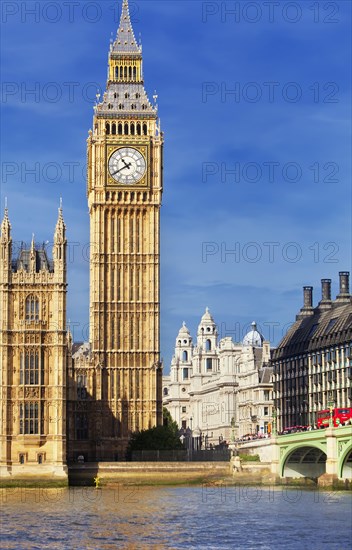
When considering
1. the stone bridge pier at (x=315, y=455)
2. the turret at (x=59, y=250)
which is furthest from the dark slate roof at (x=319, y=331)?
the turret at (x=59, y=250)

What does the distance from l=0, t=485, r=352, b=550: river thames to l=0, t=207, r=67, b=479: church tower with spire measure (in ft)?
17.6

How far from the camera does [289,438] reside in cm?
12706

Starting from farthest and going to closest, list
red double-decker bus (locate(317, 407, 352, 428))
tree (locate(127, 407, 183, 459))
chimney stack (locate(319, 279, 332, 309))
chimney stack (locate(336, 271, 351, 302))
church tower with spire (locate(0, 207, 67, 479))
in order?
chimney stack (locate(319, 279, 332, 309)), chimney stack (locate(336, 271, 351, 302)), tree (locate(127, 407, 183, 459)), red double-decker bus (locate(317, 407, 352, 428)), church tower with spire (locate(0, 207, 67, 479))

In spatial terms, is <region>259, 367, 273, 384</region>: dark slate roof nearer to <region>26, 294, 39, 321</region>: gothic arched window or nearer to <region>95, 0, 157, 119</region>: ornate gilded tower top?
<region>95, 0, 157, 119</region>: ornate gilded tower top

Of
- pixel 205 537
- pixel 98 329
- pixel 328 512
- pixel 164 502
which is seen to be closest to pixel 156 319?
pixel 98 329

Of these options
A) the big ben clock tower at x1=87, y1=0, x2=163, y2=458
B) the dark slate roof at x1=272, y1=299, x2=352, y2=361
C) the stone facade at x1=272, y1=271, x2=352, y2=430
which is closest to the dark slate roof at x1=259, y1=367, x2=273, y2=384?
the dark slate roof at x1=272, y1=299, x2=352, y2=361

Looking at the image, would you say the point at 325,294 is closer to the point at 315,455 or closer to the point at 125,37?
the point at 125,37

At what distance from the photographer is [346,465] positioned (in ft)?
393

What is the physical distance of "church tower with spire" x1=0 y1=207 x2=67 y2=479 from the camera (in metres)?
121

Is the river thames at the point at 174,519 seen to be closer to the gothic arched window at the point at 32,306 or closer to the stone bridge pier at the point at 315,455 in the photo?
the stone bridge pier at the point at 315,455

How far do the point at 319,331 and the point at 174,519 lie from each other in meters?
84.5

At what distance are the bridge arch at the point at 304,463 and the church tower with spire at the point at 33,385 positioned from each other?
2091cm

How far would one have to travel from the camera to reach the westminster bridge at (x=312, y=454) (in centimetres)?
11669

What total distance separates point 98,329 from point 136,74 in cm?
2827
